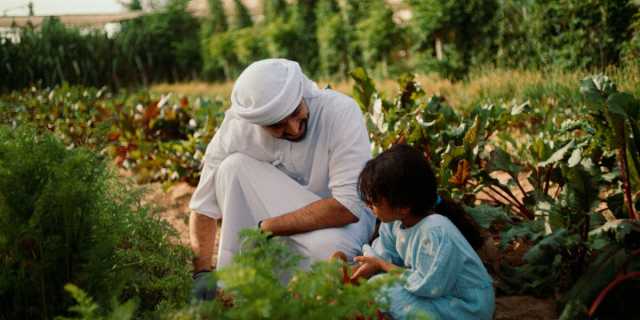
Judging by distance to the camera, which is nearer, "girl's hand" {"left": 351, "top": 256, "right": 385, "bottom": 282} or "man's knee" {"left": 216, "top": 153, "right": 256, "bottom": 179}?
"girl's hand" {"left": 351, "top": 256, "right": 385, "bottom": 282}

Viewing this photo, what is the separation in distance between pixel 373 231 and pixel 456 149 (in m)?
0.61

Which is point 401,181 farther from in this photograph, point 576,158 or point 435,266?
point 576,158

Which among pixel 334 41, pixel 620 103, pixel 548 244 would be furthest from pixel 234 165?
pixel 334 41

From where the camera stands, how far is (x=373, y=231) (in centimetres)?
317

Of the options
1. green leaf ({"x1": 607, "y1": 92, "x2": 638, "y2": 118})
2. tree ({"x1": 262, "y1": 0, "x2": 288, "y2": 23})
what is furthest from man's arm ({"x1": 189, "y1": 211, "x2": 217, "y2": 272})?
tree ({"x1": 262, "y1": 0, "x2": 288, "y2": 23})

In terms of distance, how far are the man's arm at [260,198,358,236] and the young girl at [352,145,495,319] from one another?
0.44m

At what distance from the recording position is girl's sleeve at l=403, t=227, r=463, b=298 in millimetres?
2316

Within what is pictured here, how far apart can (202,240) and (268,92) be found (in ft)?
2.70

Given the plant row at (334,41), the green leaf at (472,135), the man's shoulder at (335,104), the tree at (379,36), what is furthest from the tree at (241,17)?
the man's shoulder at (335,104)

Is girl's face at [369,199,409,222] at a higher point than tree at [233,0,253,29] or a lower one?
higher

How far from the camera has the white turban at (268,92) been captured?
271cm

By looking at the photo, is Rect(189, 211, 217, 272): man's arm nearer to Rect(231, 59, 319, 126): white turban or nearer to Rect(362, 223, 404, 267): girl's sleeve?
Rect(231, 59, 319, 126): white turban

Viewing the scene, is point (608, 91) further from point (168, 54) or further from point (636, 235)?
point (168, 54)

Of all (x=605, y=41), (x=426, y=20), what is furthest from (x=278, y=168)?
(x=426, y=20)
